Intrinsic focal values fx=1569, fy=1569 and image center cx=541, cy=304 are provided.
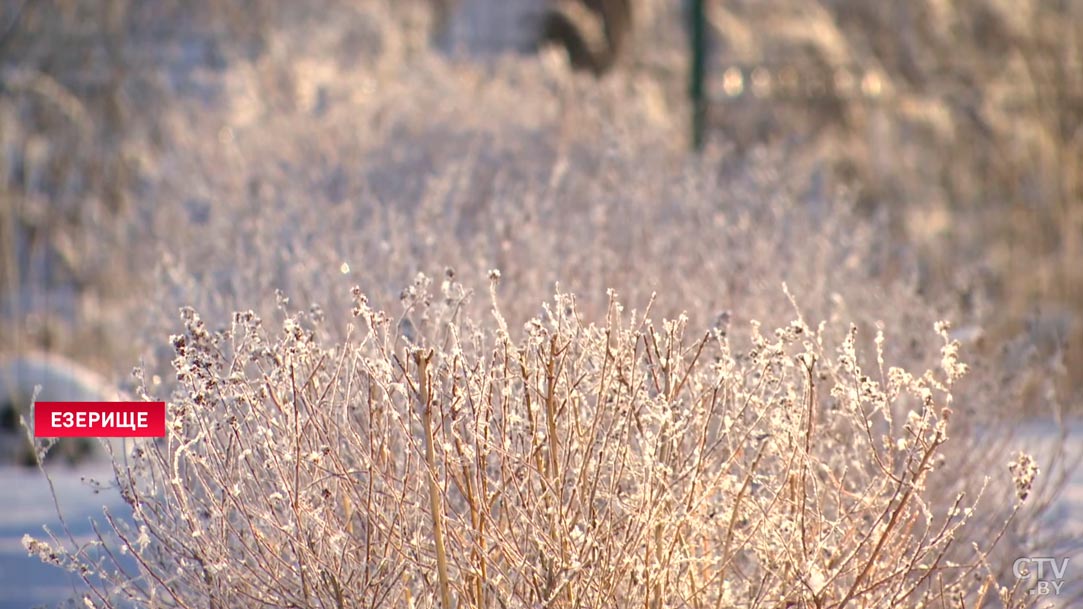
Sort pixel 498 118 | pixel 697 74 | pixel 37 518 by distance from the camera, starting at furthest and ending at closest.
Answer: pixel 697 74, pixel 498 118, pixel 37 518

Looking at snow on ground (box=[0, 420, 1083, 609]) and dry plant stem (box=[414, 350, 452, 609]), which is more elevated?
snow on ground (box=[0, 420, 1083, 609])

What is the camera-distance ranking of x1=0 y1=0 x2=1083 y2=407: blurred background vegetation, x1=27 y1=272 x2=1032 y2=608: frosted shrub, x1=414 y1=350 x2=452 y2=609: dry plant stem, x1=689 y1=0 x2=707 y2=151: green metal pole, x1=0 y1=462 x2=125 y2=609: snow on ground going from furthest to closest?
x1=689 y1=0 x2=707 y2=151: green metal pole → x1=0 y1=0 x2=1083 y2=407: blurred background vegetation → x1=0 y1=462 x2=125 y2=609: snow on ground → x1=27 y1=272 x2=1032 y2=608: frosted shrub → x1=414 y1=350 x2=452 y2=609: dry plant stem

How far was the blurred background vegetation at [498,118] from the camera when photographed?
330 inches

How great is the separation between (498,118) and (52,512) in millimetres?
3106

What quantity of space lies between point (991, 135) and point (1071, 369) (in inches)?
124

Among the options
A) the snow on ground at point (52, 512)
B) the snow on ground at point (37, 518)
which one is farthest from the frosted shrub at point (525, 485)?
→ the snow on ground at point (37, 518)

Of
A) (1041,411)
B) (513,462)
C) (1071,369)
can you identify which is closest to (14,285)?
(1041,411)

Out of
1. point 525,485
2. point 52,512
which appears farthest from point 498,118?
point 525,485

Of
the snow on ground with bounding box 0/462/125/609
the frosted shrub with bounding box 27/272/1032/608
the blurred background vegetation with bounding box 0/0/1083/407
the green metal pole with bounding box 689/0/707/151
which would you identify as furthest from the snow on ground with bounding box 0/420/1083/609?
the green metal pole with bounding box 689/0/707/151

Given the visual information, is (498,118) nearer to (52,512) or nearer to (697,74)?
(697,74)

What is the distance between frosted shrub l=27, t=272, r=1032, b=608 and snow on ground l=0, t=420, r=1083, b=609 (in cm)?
152

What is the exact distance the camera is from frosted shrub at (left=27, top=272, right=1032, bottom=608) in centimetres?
278

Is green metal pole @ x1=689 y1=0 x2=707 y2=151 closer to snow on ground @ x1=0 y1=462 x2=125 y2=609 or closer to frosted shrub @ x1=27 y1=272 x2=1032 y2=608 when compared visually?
snow on ground @ x1=0 y1=462 x2=125 y2=609

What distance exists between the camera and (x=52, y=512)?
7590mm
